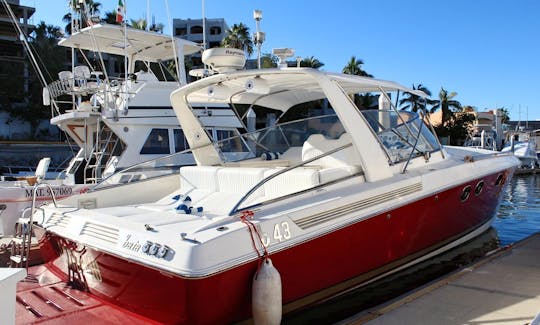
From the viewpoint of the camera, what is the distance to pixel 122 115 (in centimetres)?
1011

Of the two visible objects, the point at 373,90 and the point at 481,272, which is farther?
the point at 373,90

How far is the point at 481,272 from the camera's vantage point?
16.1 ft

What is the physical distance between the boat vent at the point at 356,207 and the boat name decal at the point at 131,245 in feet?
4.18

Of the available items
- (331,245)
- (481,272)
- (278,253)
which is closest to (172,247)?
(278,253)

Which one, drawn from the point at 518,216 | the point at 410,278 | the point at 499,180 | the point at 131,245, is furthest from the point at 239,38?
the point at 131,245

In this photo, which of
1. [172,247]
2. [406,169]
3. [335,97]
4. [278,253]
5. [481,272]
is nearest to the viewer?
[172,247]

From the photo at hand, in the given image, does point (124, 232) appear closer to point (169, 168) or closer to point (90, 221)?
point (90, 221)

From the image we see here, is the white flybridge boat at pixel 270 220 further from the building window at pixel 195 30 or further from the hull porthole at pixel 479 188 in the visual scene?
the building window at pixel 195 30

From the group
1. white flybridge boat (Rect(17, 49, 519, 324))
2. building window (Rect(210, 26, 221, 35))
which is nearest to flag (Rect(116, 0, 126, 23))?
white flybridge boat (Rect(17, 49, 519, 324))

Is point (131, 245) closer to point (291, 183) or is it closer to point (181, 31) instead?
point (291, 183)

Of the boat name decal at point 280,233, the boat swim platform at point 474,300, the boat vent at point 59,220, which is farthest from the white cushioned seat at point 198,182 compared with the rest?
the boat swim platform at point 474,300

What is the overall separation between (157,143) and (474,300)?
Result: 7.77 meters

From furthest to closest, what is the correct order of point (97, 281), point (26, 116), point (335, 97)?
point (26, 116) < point (335, 97) < point (97, 281)

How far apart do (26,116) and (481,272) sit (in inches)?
1416
